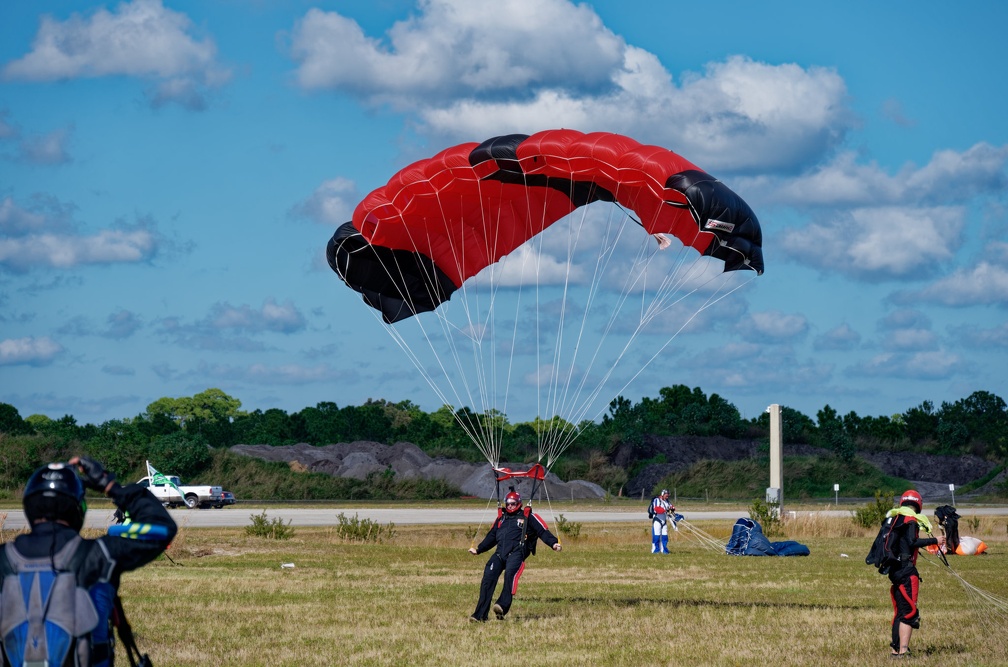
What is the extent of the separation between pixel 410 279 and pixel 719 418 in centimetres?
7274

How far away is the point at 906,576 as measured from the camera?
1170 centimetres

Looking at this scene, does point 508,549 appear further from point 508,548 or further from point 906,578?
point 906,578

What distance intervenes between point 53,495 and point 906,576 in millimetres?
9074

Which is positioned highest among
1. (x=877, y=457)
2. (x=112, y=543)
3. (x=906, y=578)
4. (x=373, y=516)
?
(x=877, y=457)

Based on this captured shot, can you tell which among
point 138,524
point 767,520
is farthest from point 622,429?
point 138,524

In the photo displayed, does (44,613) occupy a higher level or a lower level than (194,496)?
higher

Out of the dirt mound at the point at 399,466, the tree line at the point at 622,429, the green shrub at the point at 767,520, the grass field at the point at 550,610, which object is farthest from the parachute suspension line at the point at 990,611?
the tree line at the point at 622,429

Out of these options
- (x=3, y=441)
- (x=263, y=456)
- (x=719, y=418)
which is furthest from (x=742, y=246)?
(x=719, y=418)

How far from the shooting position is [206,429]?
310 feet

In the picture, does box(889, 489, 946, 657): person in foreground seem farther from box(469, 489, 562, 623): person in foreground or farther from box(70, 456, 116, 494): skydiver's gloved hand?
box(70, 456, 116, 494): skydiver's gloved hand

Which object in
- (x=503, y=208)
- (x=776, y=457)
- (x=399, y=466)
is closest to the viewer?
(x=503, y=208)

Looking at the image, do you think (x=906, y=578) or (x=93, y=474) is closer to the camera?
(x=93, y=474)

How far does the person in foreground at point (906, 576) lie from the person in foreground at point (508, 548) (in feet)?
12.9

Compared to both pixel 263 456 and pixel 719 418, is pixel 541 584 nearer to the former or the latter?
pixel 263 456
